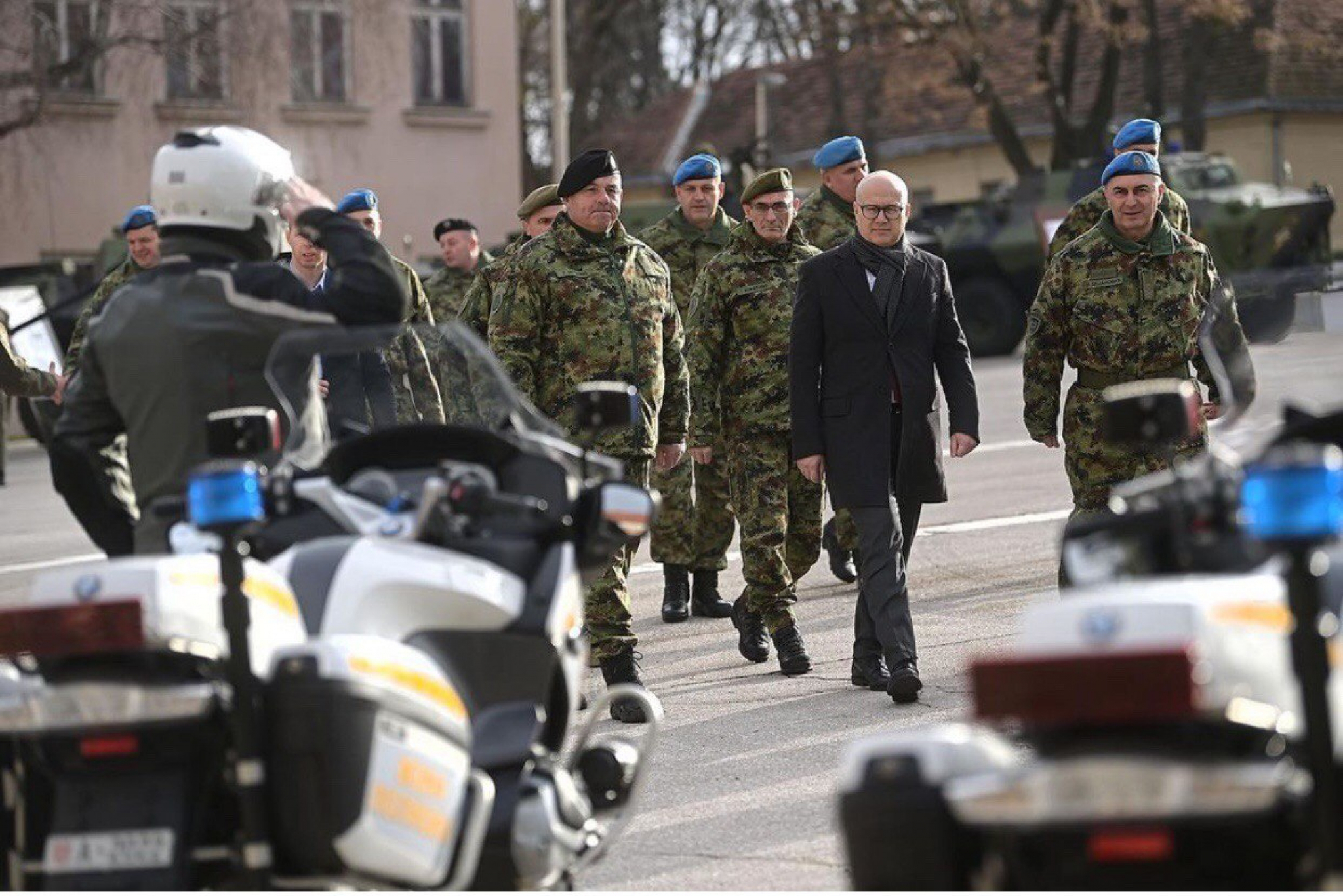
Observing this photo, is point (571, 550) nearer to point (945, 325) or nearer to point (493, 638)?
point (493, 638)

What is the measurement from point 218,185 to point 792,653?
4593 millimetres

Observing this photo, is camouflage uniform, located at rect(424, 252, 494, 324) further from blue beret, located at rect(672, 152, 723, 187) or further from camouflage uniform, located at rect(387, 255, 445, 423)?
camouflage uniform, located at rect(387, 255, 445, 423)

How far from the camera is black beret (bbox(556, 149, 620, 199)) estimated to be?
9.66 meters

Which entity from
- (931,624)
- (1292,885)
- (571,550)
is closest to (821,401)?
(931,624)

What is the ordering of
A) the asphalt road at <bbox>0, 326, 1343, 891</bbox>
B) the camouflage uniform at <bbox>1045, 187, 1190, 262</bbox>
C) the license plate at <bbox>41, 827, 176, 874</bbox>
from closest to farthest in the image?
the license plate at <bbox>41, 827, 176, 874</bbox> < the asphalt road at <bbox>0, 326, 1343, 891</bbox> < the camouflage uniform at <bbox>1045, 187, 1190, 262</bbox>

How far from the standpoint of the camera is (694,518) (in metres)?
11.7

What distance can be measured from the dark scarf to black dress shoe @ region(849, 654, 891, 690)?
1.28 metres

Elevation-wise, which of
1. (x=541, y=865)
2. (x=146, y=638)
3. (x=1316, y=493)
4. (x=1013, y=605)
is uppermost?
(x=1316, y=493)

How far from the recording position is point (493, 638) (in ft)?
17.2

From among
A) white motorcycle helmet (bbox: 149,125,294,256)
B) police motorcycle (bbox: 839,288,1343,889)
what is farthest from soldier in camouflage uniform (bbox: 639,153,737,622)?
police motorcycle (bbox: 839,288,1343,889)

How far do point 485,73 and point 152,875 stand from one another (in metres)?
35.5

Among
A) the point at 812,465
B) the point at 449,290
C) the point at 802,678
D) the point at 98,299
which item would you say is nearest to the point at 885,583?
the point at 812,465

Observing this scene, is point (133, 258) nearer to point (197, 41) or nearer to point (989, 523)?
point (989, 523)

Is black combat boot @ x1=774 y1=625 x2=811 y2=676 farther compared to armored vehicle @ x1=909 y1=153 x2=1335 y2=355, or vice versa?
armored vehicle @ x1=909 y1=153 x2=1335 y2=355
